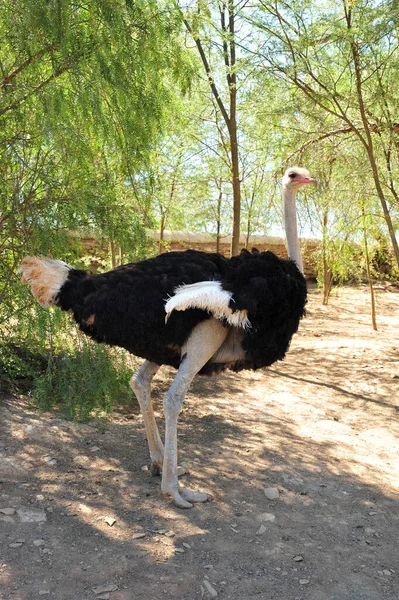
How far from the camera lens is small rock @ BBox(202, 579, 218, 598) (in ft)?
8.83

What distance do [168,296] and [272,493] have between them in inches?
49.4

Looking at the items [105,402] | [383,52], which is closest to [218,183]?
[383,52]

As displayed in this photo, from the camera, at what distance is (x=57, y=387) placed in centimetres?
456

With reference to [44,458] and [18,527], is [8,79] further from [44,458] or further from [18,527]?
[18,527]

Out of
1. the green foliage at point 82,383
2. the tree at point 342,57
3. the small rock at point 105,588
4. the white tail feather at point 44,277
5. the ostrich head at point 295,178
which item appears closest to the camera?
the small rock at point 105,588

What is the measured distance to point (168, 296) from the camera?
11.0 feet

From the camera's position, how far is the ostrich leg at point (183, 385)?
3404 millimetres

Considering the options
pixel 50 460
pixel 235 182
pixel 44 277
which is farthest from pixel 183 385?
pixel 235 182

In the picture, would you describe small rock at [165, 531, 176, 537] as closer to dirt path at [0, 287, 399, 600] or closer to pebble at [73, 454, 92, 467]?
dirt path at [0, 287, 399, 600]

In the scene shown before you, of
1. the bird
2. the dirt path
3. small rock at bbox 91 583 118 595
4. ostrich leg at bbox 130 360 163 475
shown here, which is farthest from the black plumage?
small rock at bbox 91 583 118 595

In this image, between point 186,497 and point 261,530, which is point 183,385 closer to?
point 186,497

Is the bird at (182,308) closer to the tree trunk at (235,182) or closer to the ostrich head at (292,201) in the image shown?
the ostrich head at (292,201)

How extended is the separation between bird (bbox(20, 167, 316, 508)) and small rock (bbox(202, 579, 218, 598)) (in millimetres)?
649

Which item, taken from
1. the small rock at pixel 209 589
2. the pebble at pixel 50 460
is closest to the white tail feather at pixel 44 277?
the pebble at pixel 50 460
